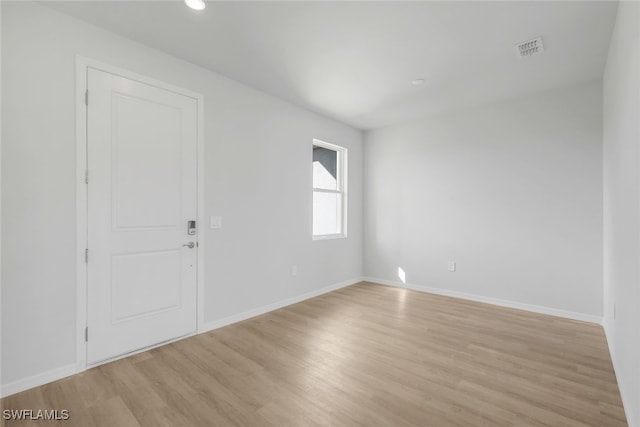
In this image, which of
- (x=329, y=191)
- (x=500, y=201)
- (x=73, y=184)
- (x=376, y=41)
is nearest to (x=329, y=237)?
(x=329, y=191)

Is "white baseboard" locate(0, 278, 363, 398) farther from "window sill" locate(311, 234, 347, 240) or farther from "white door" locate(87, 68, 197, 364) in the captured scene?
"window sill" locate(311, 234, 347, 240)

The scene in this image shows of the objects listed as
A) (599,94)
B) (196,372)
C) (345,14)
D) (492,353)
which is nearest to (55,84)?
(345,14)

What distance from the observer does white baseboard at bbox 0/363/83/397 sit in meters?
1.91

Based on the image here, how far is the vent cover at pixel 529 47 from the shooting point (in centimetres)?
245

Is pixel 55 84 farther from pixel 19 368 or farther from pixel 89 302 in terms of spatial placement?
pixel 19 368

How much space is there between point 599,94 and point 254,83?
3725 millimetres

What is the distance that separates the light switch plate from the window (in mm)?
1696

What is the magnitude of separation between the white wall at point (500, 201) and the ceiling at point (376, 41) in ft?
1.62

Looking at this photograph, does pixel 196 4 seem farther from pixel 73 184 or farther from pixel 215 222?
pixel 215 222

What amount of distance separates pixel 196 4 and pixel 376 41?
1.38 m

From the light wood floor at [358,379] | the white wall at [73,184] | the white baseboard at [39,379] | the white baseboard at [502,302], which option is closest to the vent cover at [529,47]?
the white wall at [73,184]

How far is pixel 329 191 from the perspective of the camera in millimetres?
4633

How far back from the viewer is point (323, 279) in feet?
14.4

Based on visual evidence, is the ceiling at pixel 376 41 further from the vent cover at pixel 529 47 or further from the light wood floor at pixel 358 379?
the light wood floor at pixel 358 379
